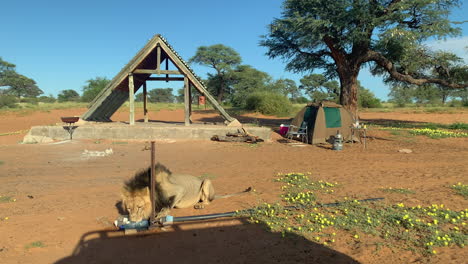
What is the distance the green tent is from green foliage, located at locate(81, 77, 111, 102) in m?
42.8

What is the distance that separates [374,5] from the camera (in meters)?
15.9

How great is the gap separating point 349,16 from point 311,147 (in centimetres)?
863

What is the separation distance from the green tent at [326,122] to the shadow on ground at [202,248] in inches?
379

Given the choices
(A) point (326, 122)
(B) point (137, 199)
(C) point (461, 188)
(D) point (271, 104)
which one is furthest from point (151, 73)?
(D) point (271, 104)

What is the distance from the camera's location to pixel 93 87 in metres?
49.8

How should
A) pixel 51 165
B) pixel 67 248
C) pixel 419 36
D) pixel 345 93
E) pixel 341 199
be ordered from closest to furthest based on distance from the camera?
pixel 67 248, pixel 341 199, pixel 51 165, pixel 419 36, pixel 345 93

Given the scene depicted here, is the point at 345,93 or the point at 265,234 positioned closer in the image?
the point at 265,234

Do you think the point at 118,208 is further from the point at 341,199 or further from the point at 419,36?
the point at 419,36

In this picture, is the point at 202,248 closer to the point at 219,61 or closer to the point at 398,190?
the point at 398,190

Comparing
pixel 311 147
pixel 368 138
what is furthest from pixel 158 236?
pixel 368 138

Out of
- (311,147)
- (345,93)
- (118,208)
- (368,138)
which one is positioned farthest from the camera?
(345,93)

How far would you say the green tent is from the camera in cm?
1313

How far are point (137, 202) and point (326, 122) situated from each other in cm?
1110

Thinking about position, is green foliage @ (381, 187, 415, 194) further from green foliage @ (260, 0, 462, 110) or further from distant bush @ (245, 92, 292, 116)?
distant bush @ (245, 92, 292, 116)
